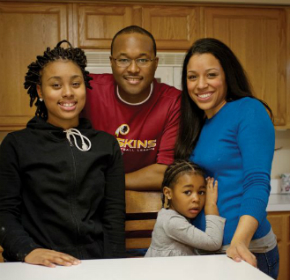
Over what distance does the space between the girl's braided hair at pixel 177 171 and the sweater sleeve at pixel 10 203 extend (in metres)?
0.51

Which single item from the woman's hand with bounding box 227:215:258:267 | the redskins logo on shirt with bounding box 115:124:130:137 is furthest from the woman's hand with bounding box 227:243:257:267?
the redskins logo on shirt with bounding box 115:124:130:137

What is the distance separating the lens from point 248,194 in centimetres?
116

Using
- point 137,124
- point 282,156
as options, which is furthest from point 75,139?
point 282,156

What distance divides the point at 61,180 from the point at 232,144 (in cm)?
54

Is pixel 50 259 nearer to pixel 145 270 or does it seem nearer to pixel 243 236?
pixel 145 270

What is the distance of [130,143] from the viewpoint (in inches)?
62.9

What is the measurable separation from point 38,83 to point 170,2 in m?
1.78

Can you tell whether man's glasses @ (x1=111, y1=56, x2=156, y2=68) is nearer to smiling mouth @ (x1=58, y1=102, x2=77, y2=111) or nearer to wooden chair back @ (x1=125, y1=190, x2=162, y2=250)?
smiling mouth @ (x1=58, y1=102, x2=77, y2=111)

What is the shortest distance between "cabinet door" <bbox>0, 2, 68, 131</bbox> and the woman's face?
5.48 ft

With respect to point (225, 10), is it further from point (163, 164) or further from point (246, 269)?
point (246, 269)

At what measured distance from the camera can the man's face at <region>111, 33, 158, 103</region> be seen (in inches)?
61.4

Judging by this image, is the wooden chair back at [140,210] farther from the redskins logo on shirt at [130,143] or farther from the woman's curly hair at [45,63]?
the woman's curly hair at [45,63]

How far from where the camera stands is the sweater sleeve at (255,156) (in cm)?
115

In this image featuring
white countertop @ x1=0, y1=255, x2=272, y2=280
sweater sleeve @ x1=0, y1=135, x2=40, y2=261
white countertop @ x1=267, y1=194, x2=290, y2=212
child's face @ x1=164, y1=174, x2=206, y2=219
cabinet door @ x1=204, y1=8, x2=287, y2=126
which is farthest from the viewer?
cabinet door @ x1=204, y1=8, x2=287, y2=126
